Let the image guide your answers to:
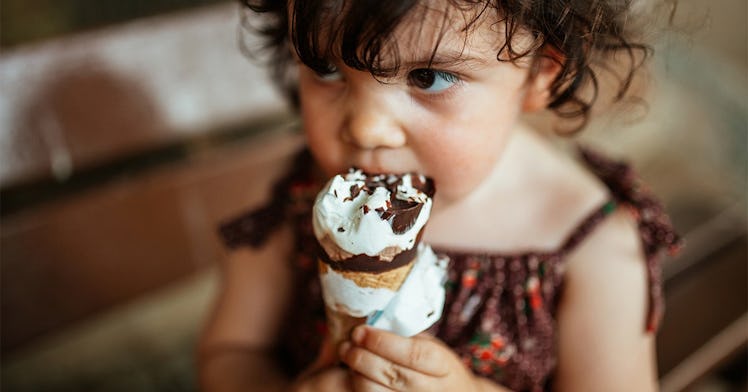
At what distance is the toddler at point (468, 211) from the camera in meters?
0.63

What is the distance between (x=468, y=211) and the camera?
3.03 feet

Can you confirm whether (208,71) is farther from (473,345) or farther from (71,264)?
(473,345)

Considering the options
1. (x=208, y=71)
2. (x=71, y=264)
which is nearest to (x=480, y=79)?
(x=208, y=71)

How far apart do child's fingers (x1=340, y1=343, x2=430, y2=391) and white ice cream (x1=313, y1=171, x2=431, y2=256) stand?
125mm

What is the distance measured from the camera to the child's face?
619 millimetres

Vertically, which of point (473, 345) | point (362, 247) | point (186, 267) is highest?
point (362, 247)

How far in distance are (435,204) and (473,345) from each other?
23 cm

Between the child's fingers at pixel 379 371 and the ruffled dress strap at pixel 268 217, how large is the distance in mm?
337

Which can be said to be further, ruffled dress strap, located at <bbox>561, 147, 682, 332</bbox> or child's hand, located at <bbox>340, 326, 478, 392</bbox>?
ruffled dress strap, located at <bbox>561, 147, 682, 332</bbox>

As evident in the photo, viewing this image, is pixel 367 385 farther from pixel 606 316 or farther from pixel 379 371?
pixel 606 316

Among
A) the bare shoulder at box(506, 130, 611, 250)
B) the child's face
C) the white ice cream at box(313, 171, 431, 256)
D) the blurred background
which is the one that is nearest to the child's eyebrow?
the child's face

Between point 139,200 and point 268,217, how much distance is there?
0.49 m

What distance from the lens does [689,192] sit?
1680 millimetres

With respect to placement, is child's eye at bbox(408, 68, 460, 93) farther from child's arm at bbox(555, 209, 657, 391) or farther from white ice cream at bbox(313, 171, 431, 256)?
child's arm at bbox(555, 209, 657, 391)
